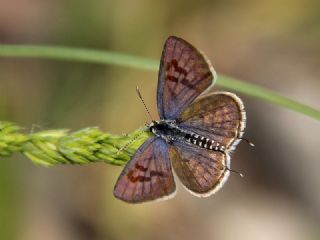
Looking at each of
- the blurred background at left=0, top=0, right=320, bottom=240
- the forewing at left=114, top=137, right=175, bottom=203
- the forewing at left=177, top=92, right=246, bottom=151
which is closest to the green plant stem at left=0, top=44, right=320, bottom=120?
the forewing at left=177, top=92, right=246, bottom=151

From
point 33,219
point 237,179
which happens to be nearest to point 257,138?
point 237,179

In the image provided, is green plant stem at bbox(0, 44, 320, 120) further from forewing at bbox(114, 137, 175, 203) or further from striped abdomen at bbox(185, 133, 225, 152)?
forewing at bbox(114, 137, 175, 203)

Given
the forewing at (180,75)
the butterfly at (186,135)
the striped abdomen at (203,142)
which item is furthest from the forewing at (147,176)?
the forewing at (180,75)

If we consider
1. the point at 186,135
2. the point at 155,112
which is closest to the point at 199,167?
the point at 186,135

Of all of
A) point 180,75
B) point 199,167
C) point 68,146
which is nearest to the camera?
point 68,146

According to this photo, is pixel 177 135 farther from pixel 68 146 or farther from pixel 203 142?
pixel 68 146

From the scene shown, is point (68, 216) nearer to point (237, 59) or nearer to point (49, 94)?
point (49, 94)
